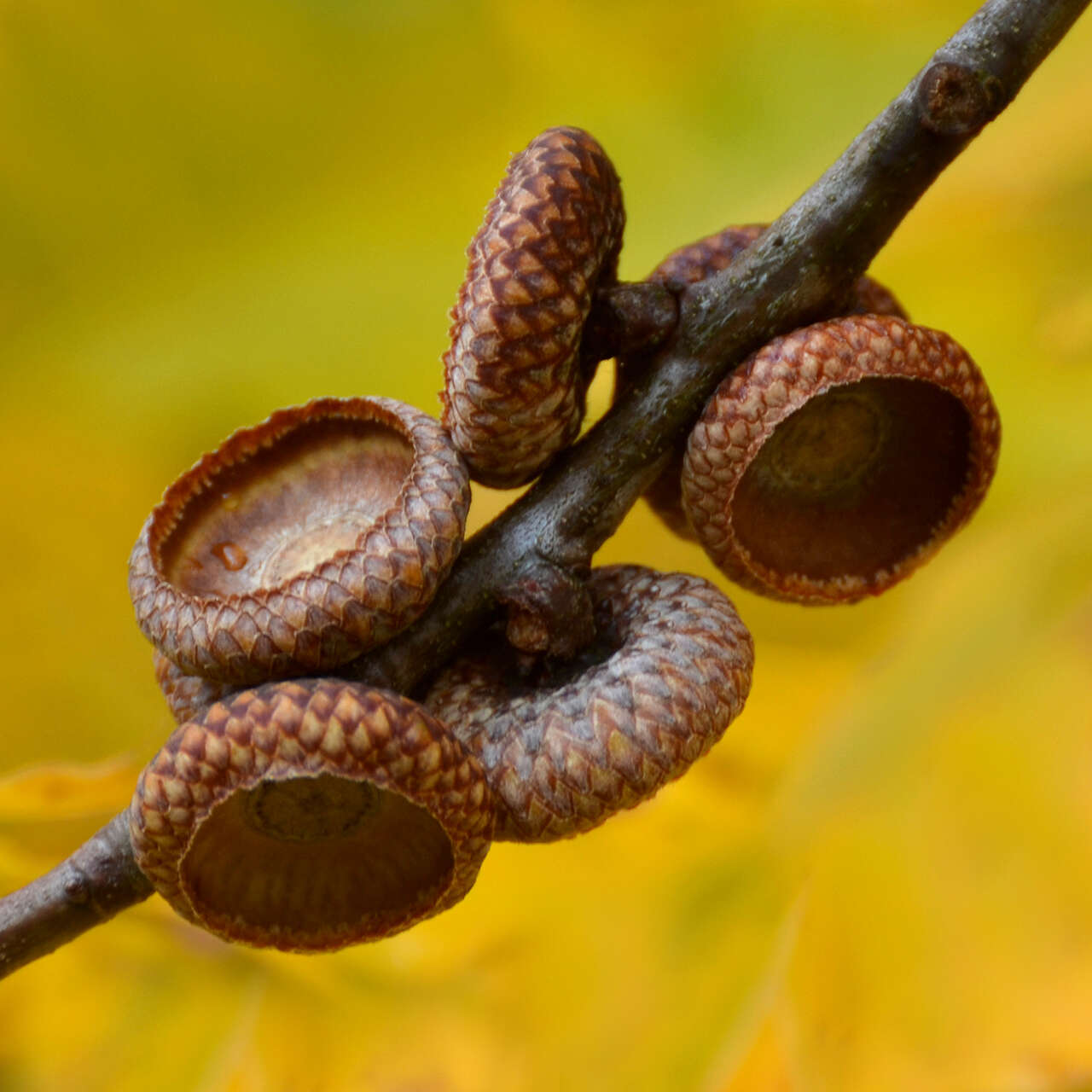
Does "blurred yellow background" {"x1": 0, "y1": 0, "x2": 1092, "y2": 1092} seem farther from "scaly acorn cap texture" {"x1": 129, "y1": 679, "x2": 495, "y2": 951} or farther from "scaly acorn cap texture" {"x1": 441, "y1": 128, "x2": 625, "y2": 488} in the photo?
"scaly acorn cap texture" {"x1": 441, "y1": 128, "x2": 625, "y2": 488}

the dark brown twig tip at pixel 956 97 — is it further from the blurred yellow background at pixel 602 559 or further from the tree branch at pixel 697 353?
the blurred yellow background at pixel 602 559

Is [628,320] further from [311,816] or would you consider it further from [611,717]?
[311,816]

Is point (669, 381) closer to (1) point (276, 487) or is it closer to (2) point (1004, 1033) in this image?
(1) point (276, 487)

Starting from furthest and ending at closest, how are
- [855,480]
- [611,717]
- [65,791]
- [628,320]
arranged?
[65,791]
[855,480]
[628,320]
[611,717]

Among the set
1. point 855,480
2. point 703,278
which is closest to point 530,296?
point 703,278

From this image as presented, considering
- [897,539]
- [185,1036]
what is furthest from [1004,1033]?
[185,1036]

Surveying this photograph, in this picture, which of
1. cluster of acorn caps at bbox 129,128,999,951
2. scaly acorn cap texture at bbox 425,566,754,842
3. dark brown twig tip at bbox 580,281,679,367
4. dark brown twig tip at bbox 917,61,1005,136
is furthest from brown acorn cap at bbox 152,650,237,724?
dark brown twig tip at bbox 917,61,1005,136

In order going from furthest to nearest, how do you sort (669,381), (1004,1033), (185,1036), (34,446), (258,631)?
(34,446), (185,1036), (1004,1033), (669,381), (258,631)
